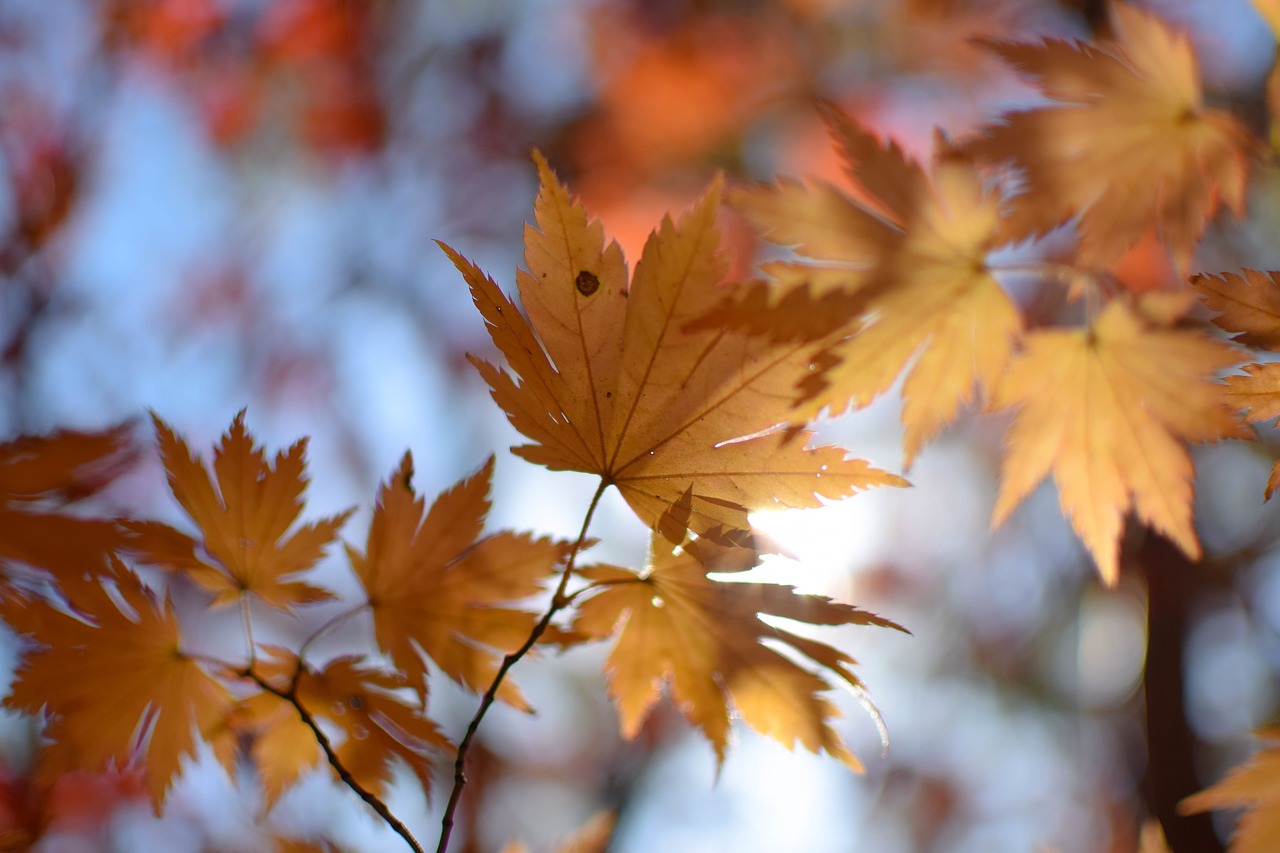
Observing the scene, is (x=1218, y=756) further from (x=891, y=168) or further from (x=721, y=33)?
(x=721, y=33)

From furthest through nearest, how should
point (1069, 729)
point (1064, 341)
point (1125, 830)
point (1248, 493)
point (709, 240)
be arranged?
point (1069, 729)
point (1125, 830)
point (1248, 493)
point (1064, 341)
point (709, 240)

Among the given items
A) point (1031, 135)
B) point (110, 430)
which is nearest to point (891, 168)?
point (1031, 135)

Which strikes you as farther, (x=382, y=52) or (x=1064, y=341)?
(x=382, y=52)

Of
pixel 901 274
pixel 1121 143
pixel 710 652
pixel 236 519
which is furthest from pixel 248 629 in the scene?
pixel 1121 143

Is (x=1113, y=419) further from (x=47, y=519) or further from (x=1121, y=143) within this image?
(x=47, y=519)

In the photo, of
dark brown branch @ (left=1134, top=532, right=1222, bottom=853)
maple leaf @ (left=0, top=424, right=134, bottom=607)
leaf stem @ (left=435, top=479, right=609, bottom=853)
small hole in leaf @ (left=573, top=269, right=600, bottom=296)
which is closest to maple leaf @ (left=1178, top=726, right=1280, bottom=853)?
leaf stem @ (left=435, top=479, right=609, bottom=853)

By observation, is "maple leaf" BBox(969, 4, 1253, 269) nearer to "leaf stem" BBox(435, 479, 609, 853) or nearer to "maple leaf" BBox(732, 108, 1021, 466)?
"maple leaf" BBox(732, 108, 1021, 466)
